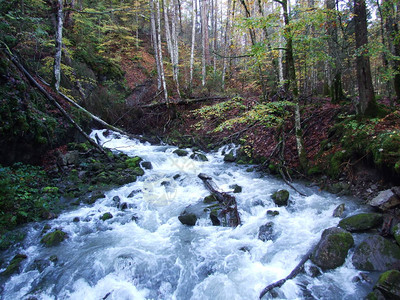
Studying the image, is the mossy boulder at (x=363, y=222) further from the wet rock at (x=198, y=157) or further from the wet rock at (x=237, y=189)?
the wet rock at (x=198, y=157)

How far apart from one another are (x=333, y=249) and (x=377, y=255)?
65 centimetres

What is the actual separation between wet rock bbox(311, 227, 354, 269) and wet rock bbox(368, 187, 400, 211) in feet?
4.15

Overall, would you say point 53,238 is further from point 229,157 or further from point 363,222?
point 229,157

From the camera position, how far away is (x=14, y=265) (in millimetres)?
4352

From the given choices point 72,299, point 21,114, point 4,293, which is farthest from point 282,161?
point 21,114

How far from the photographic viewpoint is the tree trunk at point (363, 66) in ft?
20.8

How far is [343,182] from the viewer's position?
647 centimetres

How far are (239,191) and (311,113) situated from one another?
16.0 feet

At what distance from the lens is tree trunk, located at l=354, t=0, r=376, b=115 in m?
6.34

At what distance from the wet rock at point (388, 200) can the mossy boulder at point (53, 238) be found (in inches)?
285

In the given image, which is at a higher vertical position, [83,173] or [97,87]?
[97,87]

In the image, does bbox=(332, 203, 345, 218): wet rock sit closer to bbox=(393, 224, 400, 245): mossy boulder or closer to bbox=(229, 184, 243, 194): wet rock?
bbox=(393, 224, 400, 245): mossy boulder

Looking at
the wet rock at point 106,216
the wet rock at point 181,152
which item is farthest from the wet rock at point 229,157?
the wet rock at point 106,216

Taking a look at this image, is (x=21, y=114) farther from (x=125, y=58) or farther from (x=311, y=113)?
(x=125, y=58)
